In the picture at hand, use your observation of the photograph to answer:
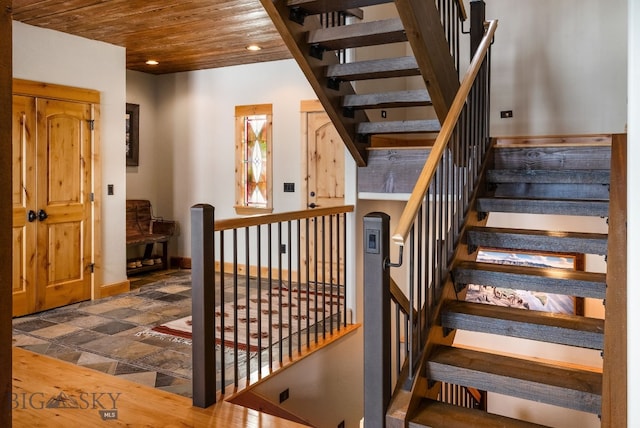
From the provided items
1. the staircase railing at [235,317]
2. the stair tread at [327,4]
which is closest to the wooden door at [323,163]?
the staircase railing at [235,317]

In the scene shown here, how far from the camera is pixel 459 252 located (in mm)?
3225

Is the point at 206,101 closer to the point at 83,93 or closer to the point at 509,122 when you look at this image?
the point at 83,93

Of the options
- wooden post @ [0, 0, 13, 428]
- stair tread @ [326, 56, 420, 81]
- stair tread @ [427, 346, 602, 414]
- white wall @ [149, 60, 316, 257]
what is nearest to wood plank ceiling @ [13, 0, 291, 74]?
white wall @ [149, 60, 316, 257]

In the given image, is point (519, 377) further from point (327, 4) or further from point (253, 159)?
point (253, 159)

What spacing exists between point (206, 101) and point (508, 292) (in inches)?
177

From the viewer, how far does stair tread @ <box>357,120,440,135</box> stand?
12.6 ft

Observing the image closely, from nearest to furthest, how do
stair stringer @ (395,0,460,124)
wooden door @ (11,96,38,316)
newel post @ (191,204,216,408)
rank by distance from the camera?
newel post @ (191,204,216,408) → stair stringer @ (395,0,460,124) → wooden door @ (11,96,38,316)

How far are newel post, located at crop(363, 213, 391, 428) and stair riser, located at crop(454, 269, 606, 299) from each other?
82cm

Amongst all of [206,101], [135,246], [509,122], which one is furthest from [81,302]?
[509,122]

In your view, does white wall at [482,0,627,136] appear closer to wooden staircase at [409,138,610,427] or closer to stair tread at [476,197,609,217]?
wooden staircase at [409,138,610,427]

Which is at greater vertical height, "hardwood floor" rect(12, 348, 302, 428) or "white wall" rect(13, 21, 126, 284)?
"white wall" rect(13, 21, 126, 284)

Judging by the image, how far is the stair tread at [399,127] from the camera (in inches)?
151

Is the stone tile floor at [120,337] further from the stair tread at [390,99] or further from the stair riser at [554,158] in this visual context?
the stair riser at [554,158]

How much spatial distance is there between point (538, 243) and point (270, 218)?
1.67 metres
